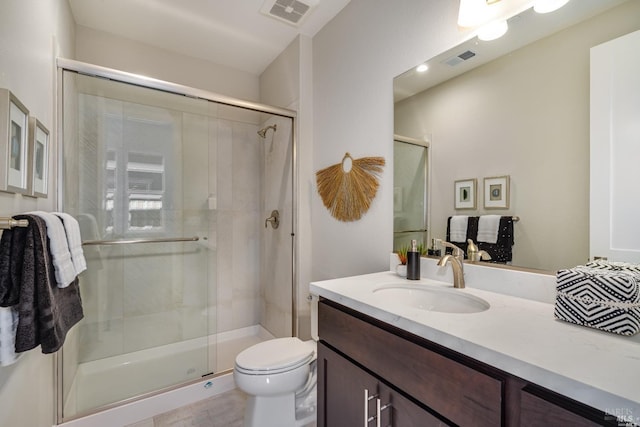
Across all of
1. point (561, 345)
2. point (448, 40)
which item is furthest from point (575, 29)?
point (561, 345)

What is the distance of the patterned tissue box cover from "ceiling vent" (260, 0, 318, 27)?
1959 millimetres

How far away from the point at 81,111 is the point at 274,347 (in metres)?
1.90

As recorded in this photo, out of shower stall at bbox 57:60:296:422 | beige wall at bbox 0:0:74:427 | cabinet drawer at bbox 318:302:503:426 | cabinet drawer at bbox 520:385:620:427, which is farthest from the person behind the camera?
shower stall at bbox 57:60:296:422

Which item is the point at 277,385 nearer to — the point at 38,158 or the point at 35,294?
the point at 35,294

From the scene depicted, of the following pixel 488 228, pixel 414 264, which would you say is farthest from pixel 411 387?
pixel 488 228

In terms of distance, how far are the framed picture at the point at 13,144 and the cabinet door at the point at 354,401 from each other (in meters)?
1.18

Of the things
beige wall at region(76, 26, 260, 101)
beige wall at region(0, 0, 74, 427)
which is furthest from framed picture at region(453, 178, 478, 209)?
beige wall at region(76, 26, 260, 101)

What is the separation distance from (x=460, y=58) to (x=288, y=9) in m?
1.23

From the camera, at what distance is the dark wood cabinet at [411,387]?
0.55 metres

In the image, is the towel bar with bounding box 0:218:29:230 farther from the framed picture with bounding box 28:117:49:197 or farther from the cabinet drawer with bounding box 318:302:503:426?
the cabinet drawer with bounding box 318:302:503:426

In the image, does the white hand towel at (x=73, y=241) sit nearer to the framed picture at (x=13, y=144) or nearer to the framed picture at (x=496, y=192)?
the framed picture at (x=13, y=144)

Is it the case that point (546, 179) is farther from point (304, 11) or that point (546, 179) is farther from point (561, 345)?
point (304, 11)

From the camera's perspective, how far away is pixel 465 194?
1226 mm

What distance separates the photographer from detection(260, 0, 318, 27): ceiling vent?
1.81 m
